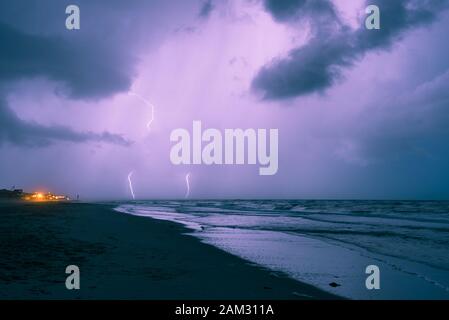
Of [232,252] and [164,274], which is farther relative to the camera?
[232,252]

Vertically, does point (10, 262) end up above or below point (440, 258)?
above

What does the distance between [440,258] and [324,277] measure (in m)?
6.04

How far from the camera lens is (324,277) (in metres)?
9.58
